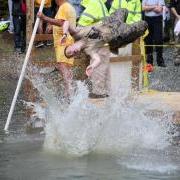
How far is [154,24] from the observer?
17969mm

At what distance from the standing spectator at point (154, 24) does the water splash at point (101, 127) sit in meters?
7.78

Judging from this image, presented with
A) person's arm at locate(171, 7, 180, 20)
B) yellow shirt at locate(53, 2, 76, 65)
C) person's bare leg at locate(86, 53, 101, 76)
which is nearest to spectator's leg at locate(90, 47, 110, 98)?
person's bare leg at locate(86, 53, 101, 76)

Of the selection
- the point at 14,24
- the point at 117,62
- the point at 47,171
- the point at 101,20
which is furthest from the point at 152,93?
the point at 14,24

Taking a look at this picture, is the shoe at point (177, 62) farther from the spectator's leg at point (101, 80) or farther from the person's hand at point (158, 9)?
the spectator's leg at point (101, 80)

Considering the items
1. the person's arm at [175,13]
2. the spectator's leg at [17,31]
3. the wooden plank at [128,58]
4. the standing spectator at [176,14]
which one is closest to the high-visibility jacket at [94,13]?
the wooden plank at [128,58]

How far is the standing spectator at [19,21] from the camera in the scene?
65.5 ft

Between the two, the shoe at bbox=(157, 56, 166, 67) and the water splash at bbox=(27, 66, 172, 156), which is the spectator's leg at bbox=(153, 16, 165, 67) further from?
the water splash at bbox=(27, 66, 172, 156)

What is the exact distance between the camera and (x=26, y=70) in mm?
11148

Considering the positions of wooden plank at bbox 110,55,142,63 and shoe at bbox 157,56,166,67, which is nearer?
wooden plank at bbox 110,55,142,63

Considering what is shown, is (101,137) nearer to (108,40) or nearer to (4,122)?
(108,40)

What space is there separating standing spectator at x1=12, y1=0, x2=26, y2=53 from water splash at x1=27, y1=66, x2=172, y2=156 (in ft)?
33.5

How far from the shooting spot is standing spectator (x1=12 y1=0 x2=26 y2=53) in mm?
19953

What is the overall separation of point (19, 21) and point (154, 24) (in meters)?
3.90

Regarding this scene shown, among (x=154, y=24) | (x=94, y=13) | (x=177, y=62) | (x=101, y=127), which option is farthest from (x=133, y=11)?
(x=177, y=62)
